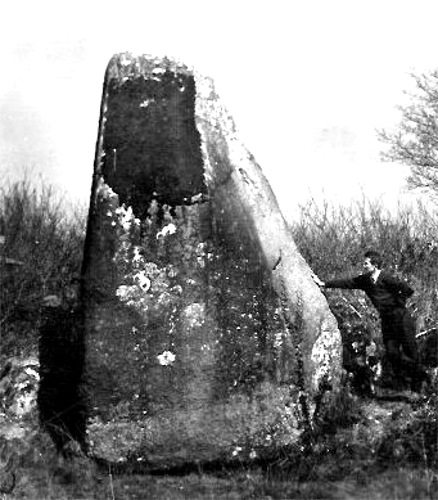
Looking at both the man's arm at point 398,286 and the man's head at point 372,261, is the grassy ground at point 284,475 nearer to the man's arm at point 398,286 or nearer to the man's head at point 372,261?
the man's arm at point 398,286

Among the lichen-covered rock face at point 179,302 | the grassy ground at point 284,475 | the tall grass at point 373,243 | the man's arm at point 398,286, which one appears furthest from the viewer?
the tall grass at point 373,243

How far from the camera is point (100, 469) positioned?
5.21m

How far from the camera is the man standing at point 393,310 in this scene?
5.79 meters

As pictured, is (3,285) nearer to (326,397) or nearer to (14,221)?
(14,221)

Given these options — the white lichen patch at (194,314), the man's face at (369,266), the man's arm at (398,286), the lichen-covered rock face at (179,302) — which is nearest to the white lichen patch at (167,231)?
the lichen-covered rock face at (179,302)

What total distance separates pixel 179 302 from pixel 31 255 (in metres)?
3.39

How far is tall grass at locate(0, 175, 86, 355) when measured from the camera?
711cm

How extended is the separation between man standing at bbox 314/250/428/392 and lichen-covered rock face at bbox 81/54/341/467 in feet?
2.56

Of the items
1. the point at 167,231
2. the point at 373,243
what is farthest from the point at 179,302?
the point at 373,243

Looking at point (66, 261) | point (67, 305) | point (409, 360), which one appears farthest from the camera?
point (66, 261)

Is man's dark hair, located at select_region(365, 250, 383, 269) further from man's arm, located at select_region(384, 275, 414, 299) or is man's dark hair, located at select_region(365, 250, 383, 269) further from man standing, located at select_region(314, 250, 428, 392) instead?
man's arm, located at select_region(384, 275, 414, 299)

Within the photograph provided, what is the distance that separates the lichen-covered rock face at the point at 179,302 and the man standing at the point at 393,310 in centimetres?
78

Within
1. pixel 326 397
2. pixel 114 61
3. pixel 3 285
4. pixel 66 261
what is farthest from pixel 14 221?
pixel 326 397

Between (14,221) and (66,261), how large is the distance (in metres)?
0.96
